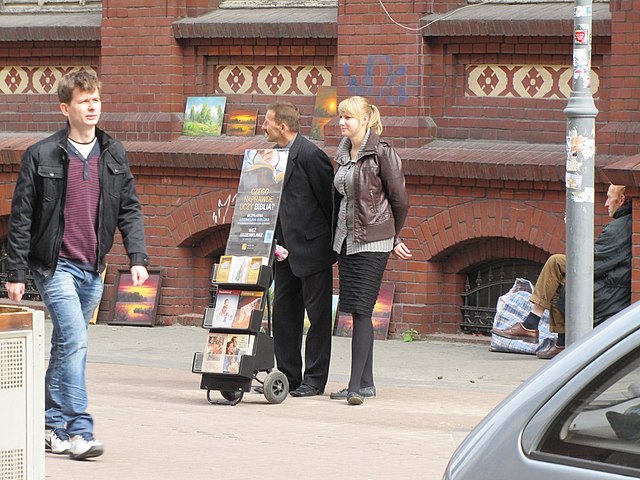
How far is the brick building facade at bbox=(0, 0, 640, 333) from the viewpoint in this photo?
39.8 ft

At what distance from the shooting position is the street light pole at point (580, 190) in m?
7.70

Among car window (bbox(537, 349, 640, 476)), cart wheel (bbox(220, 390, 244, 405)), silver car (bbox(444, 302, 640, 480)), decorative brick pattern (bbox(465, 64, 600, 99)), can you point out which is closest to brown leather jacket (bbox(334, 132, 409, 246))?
cart wheel (bbox(220, 390, 244, 405))

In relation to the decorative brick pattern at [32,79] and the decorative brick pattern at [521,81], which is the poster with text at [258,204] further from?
the decorative brick pattern at [32,79]

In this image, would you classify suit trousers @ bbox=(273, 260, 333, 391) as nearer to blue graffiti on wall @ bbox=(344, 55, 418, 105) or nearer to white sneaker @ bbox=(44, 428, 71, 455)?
white sneaker @ bbox=(44, 428, 71, 455)

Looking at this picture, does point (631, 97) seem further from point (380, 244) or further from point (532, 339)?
point (380, 244)

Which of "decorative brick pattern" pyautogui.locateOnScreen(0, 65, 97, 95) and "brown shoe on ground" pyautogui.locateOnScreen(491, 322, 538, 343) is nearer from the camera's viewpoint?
"brown shoe on ground" pyautogui.locateOnScreen(491, 322, 538, 343)

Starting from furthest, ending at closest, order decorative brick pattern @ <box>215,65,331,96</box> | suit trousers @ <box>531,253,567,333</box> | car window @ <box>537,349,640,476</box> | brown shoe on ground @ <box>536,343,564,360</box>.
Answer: decorative brick pattern @ <box>215,65,331,96</box> < brown shoe on ground @ <box>536,343,564,360</box> < suit trousers @ <box>531,253,567,333</box> < car window @ <box>537,349,640,476</box>

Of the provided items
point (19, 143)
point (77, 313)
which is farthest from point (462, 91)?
point (77, 313)

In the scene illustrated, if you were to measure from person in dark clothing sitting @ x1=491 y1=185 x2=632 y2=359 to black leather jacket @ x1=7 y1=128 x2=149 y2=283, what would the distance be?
4646 millimetres

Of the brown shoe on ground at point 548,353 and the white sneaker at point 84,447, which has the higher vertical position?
the brown shoe on ground at point 548,353

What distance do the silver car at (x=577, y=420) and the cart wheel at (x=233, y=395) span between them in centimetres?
594

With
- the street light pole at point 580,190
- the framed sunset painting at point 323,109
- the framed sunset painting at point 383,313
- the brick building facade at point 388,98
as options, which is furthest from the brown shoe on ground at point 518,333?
the street light pole at point 580,190

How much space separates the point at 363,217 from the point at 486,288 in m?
3.91

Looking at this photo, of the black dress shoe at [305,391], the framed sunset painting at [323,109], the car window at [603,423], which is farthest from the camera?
the framed sunset painting at [323,109]
